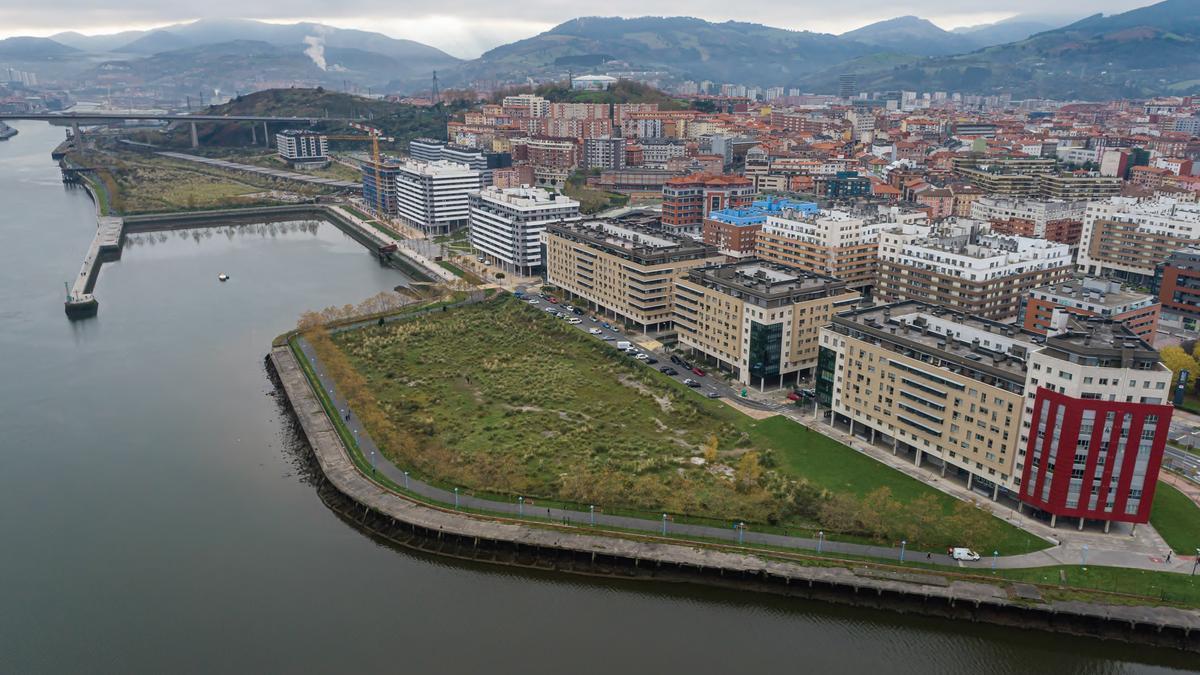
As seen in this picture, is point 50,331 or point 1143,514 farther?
point 50,331

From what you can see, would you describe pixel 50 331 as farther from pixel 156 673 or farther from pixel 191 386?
pixel 156 673

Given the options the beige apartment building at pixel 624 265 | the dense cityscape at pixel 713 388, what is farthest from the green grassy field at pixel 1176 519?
the beige apartment building at pixel 624 265

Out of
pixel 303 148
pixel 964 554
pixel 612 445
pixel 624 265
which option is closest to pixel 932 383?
pixel 964 554

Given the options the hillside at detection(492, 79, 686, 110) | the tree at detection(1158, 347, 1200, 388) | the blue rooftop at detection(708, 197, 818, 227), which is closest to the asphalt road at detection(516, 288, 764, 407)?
the blue rooftop at detection(708, 197, 818, 227)

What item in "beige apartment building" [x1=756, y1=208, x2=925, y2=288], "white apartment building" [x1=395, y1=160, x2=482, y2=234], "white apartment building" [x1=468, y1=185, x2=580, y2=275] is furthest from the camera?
"white apartment building" [x1=395, y1=160, x2=482, y2=234]

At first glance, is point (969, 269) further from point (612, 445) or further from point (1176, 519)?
point (612, 445)

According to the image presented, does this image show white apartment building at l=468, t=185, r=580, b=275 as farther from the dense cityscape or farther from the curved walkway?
the curved walkway

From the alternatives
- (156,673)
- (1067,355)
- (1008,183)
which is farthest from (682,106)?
(156,673)
